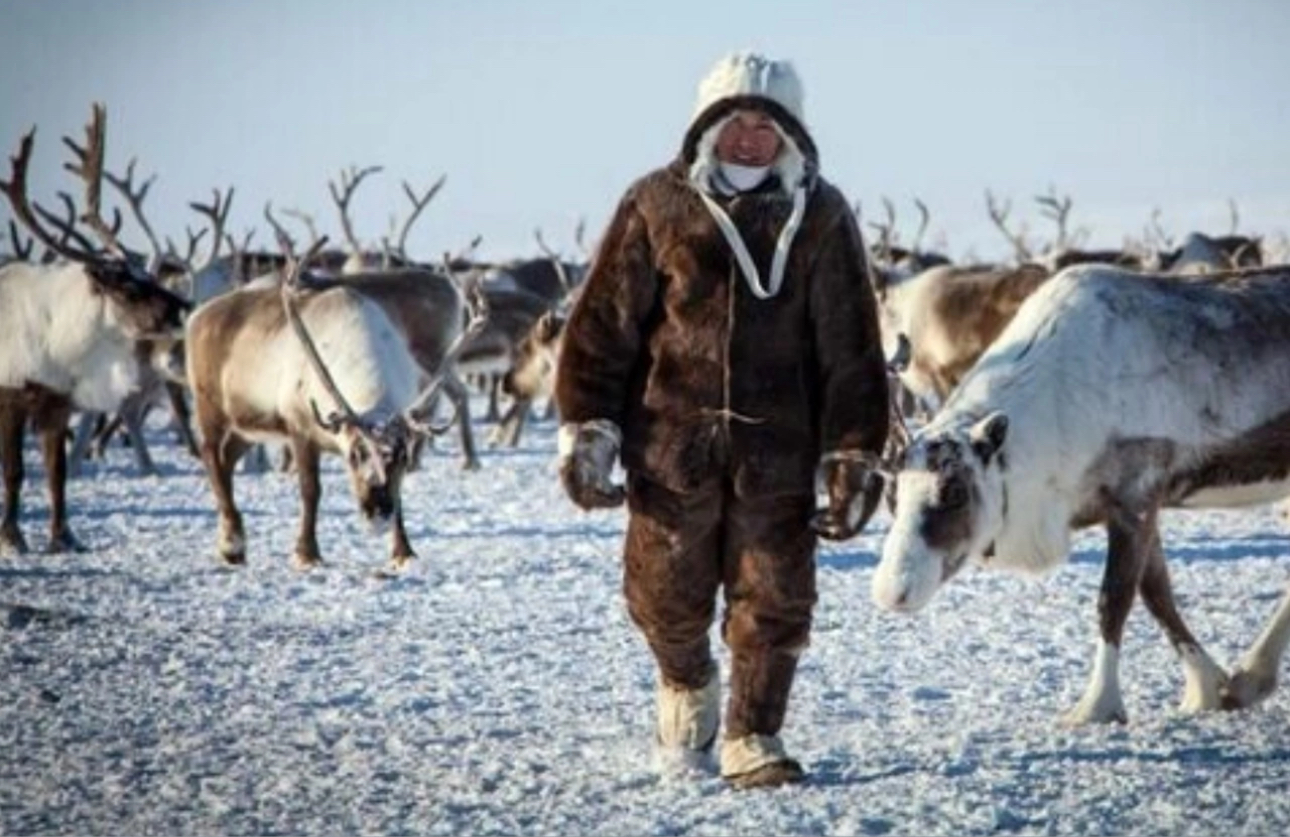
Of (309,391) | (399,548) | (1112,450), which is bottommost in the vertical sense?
(399,548)

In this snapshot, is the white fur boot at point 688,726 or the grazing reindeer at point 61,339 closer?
the white fur boot at point 688,726

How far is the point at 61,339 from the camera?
33.6 feet

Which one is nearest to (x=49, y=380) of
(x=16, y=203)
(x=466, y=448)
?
(x=16, y=203)

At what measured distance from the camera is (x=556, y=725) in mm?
5227

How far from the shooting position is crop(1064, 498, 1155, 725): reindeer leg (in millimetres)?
5117

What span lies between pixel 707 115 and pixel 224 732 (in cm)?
217

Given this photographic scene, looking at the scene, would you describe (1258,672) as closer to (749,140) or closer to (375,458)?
(749,140)

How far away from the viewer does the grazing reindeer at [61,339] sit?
33.1 ft

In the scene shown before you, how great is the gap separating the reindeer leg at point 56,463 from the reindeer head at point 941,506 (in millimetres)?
5965

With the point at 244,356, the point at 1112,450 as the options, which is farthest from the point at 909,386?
the point at 1112,450

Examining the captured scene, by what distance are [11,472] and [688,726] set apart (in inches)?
255

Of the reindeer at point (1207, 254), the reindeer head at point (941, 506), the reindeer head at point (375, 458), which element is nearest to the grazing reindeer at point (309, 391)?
the reindeer head at point (375, 458)

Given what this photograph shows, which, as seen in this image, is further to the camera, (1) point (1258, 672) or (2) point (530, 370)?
(2) point (530, 370)

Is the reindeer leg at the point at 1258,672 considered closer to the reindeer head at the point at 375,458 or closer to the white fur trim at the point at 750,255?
the white fur trim at the point at 750,255
